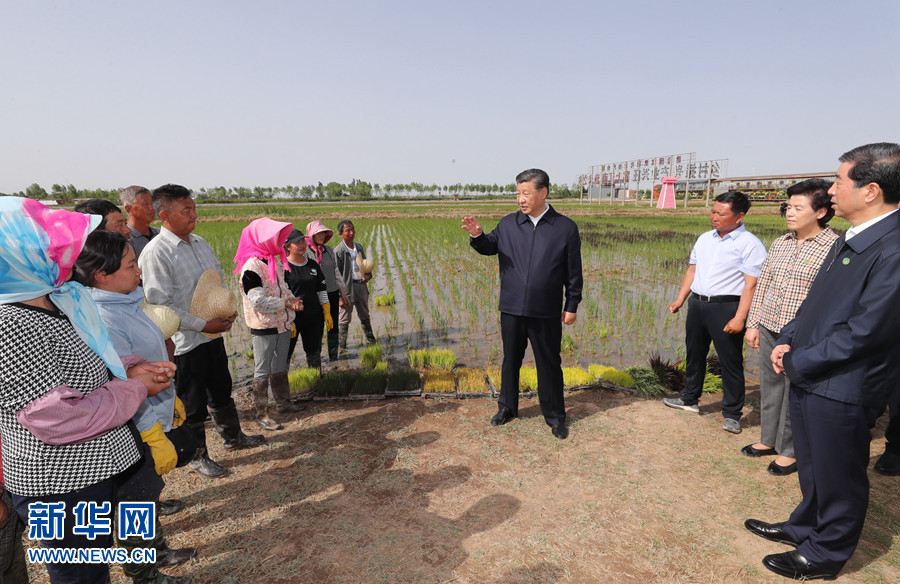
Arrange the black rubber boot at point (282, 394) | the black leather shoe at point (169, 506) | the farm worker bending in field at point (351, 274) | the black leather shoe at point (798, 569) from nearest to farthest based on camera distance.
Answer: the black leather shoe at point (798, 569)
the black leather shoe at point (169, 506)
the black rubber boot at point (282, 394)
the farm worker bending in field at point (351, 274)

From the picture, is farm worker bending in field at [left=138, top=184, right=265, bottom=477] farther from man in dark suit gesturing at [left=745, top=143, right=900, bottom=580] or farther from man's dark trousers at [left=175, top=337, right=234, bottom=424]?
man in dark suit gesturing at [left=745, top=143, right=900, bottom=580]

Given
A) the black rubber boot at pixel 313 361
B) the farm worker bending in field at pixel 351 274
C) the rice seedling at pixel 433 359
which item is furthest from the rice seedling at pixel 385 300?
the black rubber boot at pixel 313 361

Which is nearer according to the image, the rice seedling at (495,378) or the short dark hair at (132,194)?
the short dark hair at (132,194)

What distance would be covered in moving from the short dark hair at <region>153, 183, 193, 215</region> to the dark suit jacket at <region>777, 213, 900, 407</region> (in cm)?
367

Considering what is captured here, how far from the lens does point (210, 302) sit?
2666mm

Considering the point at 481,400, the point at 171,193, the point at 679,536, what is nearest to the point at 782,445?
the point at 679,536

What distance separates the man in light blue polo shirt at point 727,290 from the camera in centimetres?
322

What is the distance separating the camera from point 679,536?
7.50 ft

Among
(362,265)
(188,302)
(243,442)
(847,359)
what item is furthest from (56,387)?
(362,265)

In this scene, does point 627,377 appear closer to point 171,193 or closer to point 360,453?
point 360,453

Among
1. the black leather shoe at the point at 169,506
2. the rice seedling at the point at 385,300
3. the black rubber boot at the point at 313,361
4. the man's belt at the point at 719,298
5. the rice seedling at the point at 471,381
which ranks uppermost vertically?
the man's belt at the point at 719,298

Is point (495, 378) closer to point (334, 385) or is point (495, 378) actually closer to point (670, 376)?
point (334, 385)

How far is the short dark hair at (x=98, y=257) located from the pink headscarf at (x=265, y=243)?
4.69ft

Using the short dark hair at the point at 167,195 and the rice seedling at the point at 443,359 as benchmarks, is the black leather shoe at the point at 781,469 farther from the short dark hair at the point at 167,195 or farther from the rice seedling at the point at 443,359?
the short dark hair at the point at 167,195
